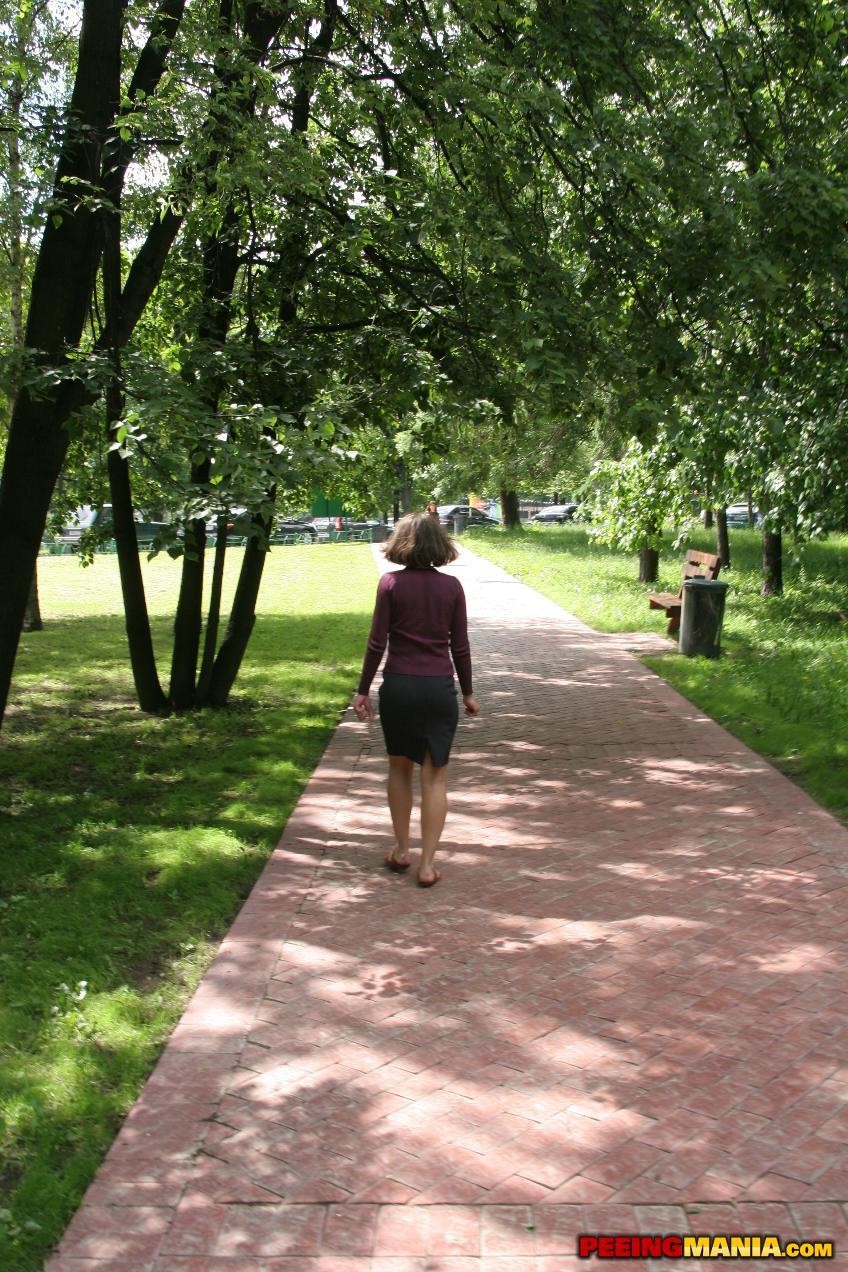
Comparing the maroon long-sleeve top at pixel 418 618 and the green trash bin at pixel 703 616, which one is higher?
the maroon long-sleeve top at pixel 418 618

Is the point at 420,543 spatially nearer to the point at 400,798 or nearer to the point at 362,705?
the point at 362,705

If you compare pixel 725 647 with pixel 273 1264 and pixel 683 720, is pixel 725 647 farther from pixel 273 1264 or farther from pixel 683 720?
pixel 273 1264

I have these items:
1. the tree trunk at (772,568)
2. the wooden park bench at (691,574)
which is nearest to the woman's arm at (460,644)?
the wooden park bench at (691,574)

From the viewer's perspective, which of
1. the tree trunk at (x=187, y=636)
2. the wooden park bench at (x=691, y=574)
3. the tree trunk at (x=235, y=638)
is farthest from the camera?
the wooden park bench at (x=691, y=574)

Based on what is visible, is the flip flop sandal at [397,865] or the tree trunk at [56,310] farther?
the tree trunk at [56,310]

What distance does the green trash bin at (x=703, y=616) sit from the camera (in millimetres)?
13344

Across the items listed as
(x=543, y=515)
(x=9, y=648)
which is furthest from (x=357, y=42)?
(x=543, y=515)

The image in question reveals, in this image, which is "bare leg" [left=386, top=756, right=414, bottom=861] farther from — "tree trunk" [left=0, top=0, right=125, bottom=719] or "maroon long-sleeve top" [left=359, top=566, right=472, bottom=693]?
"tree trunk" [left=0, top=0, right=125, bottom=719]

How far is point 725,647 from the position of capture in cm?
1441

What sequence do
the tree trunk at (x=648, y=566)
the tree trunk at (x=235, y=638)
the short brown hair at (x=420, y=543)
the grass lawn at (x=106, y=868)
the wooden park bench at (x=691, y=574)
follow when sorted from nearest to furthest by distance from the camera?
the grass lawn at (x=106, y=868)
the short brown hair at (x=420, y=543)
the tree trunk at (x=235, y=638)
the wooden park bench at (x=691, y=574)
the tree trunk at (x=648, y=566)

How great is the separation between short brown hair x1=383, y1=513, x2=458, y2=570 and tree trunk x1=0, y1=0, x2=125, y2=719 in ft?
→ 8.91

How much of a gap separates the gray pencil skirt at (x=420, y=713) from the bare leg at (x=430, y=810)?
0.21 feet

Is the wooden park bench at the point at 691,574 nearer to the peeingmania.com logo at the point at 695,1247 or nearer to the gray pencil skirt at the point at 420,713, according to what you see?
the gray pencil skirt at the point at 420,713

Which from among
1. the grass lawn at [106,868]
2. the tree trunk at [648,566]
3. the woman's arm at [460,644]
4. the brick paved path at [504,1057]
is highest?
the woman's arm at [460,644]
